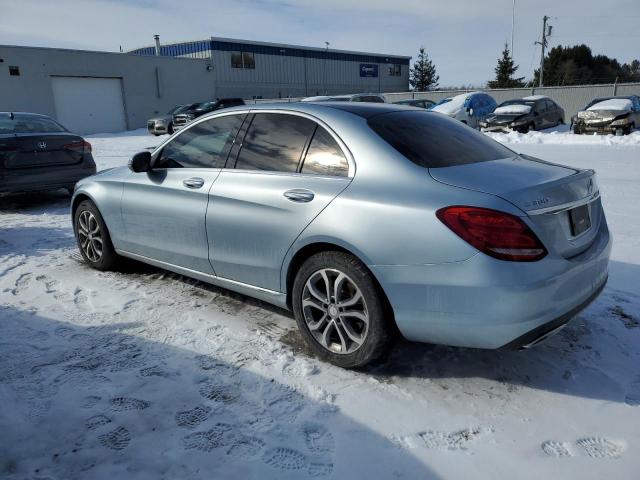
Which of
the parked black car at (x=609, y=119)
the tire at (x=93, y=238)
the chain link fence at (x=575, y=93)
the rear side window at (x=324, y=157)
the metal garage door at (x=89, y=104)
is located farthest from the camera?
the metal garage door at (x=89, y=104)

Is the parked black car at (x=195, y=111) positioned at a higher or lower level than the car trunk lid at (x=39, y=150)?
higher

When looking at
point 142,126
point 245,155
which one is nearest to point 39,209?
point 245,155

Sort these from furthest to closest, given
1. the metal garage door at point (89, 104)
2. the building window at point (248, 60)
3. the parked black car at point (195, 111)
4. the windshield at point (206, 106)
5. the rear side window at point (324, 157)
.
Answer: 1. the building window at point (248, 60)
2. the metal garage door at point (89, 104)
3. the windshield at point (206, 106)
4. the parked black car at point (195, 111)
5. the rear side window at point (324, 157)

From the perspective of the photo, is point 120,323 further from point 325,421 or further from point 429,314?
point 429,314

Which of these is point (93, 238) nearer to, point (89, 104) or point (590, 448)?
point (590, 448)

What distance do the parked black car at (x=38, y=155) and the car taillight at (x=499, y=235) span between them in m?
7.07

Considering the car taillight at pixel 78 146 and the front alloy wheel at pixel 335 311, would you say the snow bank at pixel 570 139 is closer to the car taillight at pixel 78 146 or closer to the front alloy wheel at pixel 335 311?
the car taillight at pixel 78 146

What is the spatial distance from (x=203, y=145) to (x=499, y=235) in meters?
2.46

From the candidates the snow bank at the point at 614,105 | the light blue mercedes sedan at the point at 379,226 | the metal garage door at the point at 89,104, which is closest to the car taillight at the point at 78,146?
the light blue mercedes sedan at the point at 379,226

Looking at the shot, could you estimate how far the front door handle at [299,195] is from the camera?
3.07 metres

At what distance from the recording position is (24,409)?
8.98 feet

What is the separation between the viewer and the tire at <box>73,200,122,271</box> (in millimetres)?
4801

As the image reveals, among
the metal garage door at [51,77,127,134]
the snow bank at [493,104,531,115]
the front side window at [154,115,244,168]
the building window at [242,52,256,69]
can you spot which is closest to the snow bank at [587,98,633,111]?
the snow bank at [493,104,531,115]

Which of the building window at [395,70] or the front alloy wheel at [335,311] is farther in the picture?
the building window at [395,70]
